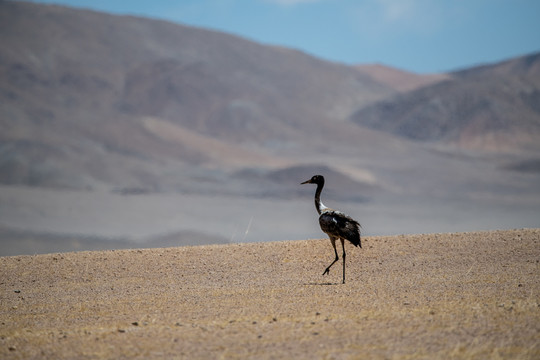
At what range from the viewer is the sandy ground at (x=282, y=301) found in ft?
27.3

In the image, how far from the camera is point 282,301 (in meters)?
11.2

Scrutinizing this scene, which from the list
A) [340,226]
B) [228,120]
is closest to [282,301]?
[340,226]

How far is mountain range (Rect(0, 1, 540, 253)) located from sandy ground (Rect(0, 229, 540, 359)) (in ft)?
174

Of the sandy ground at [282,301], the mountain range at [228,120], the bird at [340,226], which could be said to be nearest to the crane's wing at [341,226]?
the bird at [340,226]

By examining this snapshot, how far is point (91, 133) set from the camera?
112 m

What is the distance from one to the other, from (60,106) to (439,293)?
11867 centimetres

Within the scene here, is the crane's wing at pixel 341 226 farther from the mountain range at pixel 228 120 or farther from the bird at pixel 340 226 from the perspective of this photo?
the mountain range at pixel 228 120

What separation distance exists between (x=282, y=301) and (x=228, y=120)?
125446mm

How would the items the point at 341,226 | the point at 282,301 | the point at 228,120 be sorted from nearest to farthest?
the point at 282,301 < the point at 341,226 < the point at 228,120

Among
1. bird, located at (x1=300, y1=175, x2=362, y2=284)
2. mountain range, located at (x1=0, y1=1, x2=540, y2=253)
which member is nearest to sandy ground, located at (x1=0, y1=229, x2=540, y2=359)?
bird, located at (x1=300, y1=175, x2=362, y2=284)

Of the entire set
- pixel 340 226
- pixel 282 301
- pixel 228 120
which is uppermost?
pixel 228 120

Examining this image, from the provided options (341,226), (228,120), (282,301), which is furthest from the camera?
(228,120)

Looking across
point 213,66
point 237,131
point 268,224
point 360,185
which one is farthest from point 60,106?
point 268,224

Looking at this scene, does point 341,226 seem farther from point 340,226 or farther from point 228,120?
point 228,120
